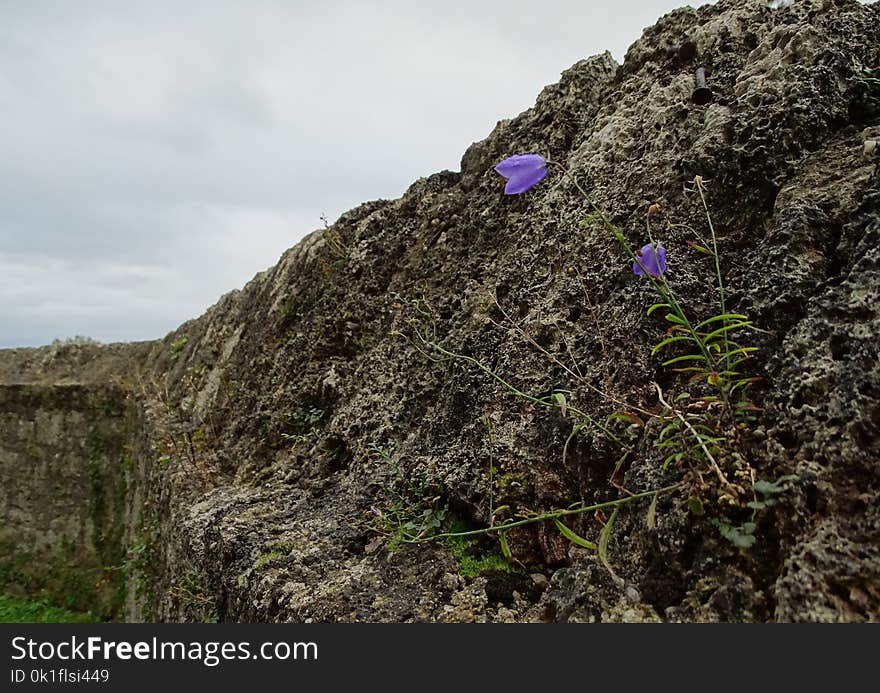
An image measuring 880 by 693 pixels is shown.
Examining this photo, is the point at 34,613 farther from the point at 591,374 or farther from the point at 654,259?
the point at 654,259

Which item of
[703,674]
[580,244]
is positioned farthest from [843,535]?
[580,244]

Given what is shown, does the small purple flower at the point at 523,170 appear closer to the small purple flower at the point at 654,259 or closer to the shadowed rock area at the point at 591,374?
the small purple flower at the point at 654,259

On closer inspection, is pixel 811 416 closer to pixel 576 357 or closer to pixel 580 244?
pixel 576 357

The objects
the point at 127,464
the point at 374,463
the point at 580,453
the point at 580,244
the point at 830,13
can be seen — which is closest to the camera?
the point at 580,453

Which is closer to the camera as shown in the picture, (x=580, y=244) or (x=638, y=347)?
(x=638, y=347)

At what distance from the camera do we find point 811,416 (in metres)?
1.25

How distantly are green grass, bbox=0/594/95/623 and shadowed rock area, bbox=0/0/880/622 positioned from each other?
19.9 feet

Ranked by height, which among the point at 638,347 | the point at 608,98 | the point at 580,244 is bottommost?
the point at 638,347

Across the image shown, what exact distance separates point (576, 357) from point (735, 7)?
5.54 feet

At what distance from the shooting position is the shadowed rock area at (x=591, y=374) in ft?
4.05

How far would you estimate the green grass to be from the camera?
330 inches

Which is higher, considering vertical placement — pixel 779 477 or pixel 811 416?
pixel 811 416

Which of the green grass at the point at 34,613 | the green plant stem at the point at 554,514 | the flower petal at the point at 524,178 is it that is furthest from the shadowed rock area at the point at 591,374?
the green grass at the point at 34,613

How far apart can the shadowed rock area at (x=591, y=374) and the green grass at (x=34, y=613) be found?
6070mm
